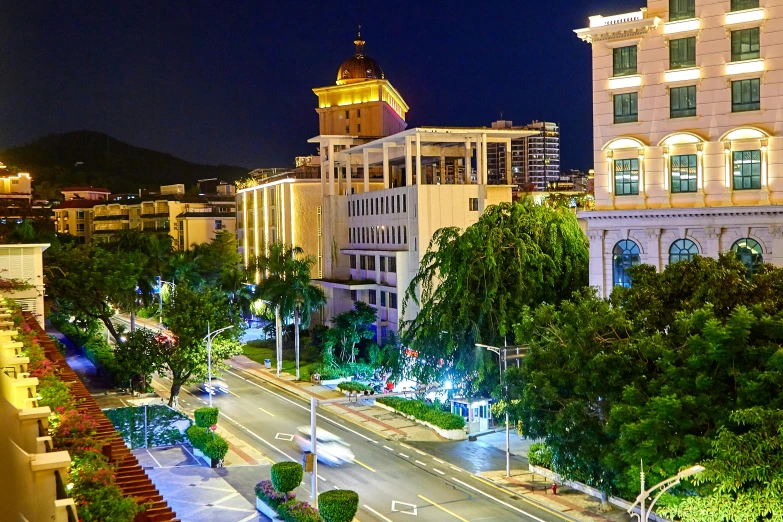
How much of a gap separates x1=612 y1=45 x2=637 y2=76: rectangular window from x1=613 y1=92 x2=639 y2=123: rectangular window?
1071 mm

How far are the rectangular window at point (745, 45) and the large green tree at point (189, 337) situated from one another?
29626mm

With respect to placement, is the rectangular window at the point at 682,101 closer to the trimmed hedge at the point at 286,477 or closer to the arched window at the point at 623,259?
the arched window at the point at 623,259

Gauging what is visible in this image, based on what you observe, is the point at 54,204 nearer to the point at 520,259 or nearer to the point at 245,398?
the point at 245,398

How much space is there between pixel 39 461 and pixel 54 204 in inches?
5830

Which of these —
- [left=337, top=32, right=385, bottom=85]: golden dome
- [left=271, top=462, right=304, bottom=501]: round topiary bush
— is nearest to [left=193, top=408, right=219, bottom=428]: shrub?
[left=271, top=462, right=304, bottom=501]: round topiary bush

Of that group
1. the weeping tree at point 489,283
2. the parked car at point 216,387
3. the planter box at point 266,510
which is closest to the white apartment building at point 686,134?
the weeping tree at point 489,283

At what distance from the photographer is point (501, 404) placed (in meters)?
38.8

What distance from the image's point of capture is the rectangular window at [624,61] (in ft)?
134

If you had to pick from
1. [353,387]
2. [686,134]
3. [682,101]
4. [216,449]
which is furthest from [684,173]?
Answer: [216,449]

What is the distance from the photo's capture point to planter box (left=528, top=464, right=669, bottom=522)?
29202 mm

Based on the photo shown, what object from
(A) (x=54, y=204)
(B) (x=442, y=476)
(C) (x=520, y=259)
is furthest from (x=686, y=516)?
(A) (x=54, y=204)

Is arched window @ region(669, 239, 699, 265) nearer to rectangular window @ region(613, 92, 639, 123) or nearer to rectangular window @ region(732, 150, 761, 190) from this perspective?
rectangular window @ region(732, 150, 761, 190)

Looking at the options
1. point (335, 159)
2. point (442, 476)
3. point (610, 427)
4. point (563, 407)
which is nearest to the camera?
point (610, 427)

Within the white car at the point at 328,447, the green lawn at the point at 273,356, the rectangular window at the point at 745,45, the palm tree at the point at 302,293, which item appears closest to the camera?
the rectangular window at the point at 745,45
